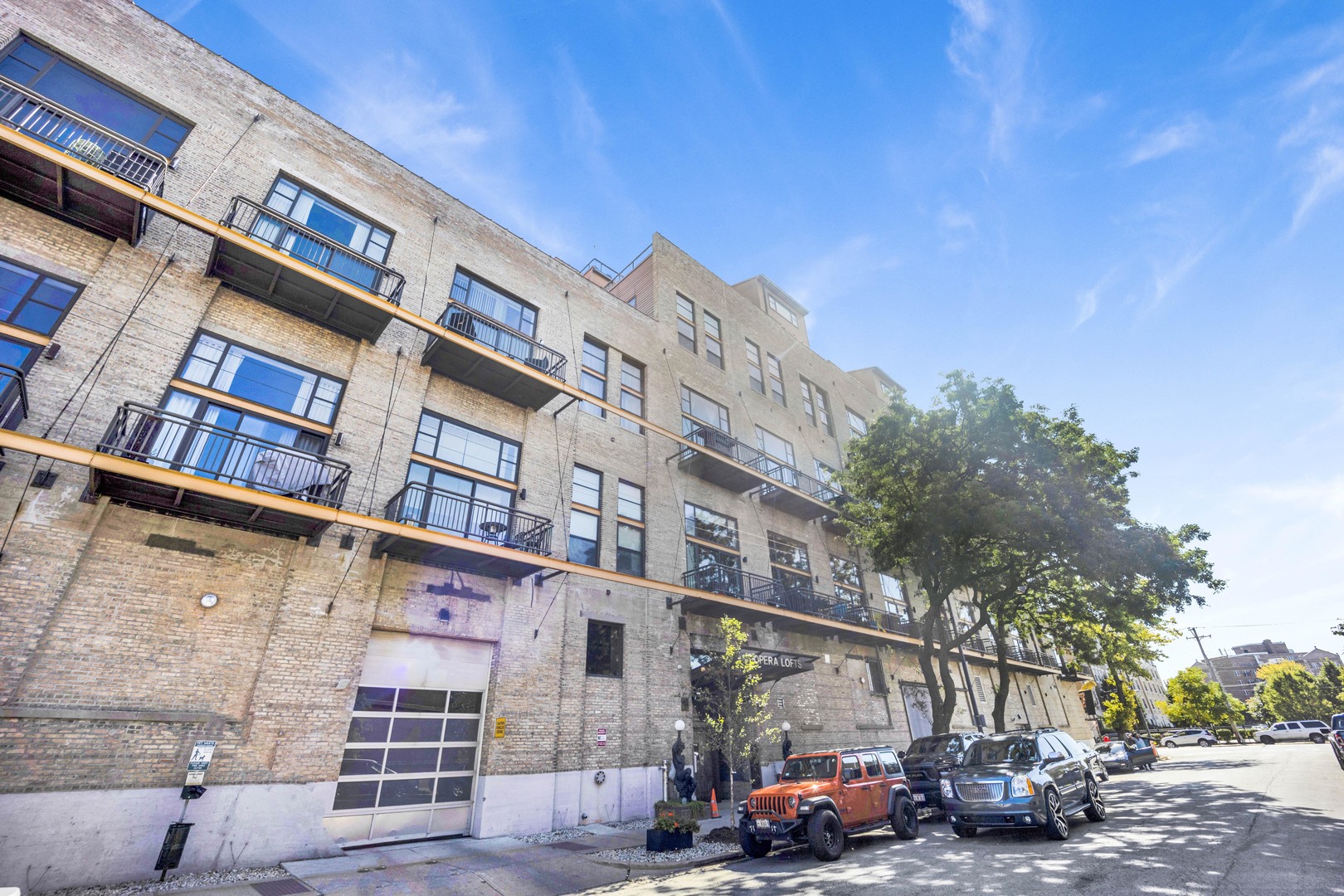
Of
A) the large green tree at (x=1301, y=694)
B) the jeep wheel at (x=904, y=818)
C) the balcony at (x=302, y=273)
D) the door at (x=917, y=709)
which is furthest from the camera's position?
the large green tree at (x=1301, y=694)

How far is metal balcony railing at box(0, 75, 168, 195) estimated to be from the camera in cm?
1034

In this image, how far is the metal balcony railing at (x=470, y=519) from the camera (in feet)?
43.2

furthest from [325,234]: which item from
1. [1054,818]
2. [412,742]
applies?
[1054,818]

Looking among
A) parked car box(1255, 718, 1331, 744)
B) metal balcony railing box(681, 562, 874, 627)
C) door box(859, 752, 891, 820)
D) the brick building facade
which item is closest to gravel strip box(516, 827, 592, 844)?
the brick building facade

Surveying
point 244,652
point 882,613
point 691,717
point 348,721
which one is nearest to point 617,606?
point 691,717

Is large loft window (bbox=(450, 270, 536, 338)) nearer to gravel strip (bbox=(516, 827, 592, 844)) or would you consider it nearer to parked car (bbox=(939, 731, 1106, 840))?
gravel strip (bbox=(516, 827, 592, 844))

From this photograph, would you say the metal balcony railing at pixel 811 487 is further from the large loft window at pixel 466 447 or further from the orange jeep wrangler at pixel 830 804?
the orange jeep wrangler at pixel 830 804

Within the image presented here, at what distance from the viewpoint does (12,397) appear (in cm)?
934

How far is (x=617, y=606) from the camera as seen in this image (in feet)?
53.6

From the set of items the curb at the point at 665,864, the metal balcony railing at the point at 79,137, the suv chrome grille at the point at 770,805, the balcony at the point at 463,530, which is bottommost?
the curb at the point at 665,864

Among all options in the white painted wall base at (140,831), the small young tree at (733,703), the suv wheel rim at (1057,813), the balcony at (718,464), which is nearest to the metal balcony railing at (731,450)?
the balcony at (718,464)

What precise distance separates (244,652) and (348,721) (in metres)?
2.33

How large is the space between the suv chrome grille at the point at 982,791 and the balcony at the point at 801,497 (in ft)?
42.9

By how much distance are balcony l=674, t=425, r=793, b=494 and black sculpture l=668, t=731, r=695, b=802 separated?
9135 mm
